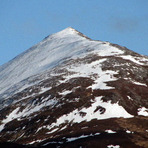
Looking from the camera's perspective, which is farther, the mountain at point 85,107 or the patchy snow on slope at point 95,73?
the patchy snow on slope at point 95,73

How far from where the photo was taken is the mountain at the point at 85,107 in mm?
69875

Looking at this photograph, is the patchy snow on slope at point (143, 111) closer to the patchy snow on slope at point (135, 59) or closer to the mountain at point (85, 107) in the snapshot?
the mountain at point (85, 107)

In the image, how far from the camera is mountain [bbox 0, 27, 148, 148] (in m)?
69.9

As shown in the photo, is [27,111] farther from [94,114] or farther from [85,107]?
[94,114]

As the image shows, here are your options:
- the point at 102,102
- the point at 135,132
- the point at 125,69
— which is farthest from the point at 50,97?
the point at 135,132

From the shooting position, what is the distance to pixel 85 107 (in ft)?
293

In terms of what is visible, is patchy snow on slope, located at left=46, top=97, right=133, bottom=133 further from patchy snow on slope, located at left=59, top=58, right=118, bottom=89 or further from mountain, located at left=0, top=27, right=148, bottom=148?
patchy snow on slope, located at left=59, top=58, right=118, bottom=89

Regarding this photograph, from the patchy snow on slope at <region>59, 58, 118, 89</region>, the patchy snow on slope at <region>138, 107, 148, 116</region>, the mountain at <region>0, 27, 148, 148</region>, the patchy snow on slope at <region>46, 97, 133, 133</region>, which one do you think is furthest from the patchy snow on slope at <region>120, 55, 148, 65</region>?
the patchy snow on slope at <region>46, 97, 133, 133</region>

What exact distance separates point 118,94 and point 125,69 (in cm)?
2398

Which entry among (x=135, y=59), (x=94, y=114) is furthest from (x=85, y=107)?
(x=135, y=59)

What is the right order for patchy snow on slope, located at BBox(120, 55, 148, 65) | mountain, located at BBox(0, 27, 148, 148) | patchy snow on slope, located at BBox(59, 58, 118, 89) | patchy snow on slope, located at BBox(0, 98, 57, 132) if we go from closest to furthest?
mountain, located at BBox(0, 27, 148, 148) < patchy snow on slope, located at BBox(0, 98, 57, 132) < patchy snow on slope, located at BBox(59, 58, 118, 89) < patchy snow on slope, located at BBox(120, 55, 148, 65)

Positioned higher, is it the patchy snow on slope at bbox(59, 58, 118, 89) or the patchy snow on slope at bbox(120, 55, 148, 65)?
the patchy snow on slope at bbox(120, 55, 148, 65)

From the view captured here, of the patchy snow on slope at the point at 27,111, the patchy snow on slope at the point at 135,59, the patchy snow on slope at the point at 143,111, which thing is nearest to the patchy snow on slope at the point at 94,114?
the patchy snow on slope at the point at 143,111

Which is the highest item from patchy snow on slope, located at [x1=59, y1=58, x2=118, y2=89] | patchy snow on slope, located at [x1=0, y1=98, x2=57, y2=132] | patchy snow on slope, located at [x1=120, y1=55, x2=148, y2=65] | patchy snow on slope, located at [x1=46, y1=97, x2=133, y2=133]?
patchy snow on slope, located at [x1=120, y1=55, x2=148, y2=65]
